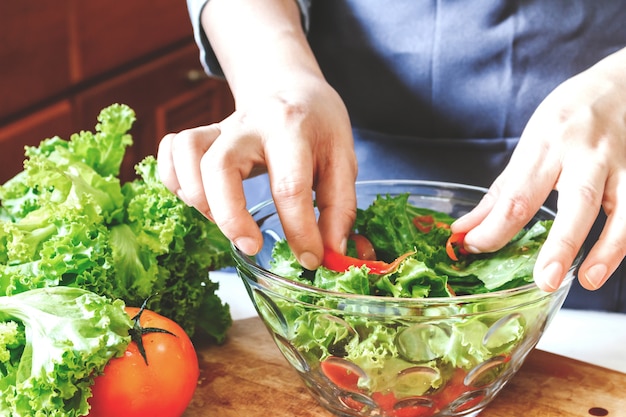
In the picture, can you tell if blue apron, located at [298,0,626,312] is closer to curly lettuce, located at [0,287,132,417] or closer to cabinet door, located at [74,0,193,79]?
curly lettuce, located at [0,287,132,417]

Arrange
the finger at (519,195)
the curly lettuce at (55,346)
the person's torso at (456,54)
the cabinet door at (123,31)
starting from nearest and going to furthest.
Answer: the curly lettuce at (55,346)
the finger at (519,195)
the person's torso at (456,54)
the cabinet door at (123,31)

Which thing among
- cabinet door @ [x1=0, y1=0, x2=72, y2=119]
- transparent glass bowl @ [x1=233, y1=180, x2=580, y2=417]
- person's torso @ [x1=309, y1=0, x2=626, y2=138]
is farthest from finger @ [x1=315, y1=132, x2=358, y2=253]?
cabinet door @ [x1=0, y1=0, x2=72, y2=119]

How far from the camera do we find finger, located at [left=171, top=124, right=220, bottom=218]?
963 mm

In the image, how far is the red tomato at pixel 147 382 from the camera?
0.90 meters

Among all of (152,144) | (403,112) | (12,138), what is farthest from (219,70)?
(152,144)

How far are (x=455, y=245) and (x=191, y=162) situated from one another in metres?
0.35

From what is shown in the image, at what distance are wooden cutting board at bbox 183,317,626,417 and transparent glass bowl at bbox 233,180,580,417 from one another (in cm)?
4

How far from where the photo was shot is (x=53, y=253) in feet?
3.19

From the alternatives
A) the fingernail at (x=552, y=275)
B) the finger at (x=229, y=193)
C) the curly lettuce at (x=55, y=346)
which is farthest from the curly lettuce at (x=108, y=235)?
the fingernail at (x=552, y=275)

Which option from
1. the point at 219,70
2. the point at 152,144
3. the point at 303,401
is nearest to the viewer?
the point at 303,401

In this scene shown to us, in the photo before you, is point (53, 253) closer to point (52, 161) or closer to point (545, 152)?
point (52, 161)

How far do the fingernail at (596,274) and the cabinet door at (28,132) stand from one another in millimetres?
1728

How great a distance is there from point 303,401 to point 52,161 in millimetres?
486

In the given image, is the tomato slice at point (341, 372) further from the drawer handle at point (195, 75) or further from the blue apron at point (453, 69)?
the drawer handle at point (195, 75)
